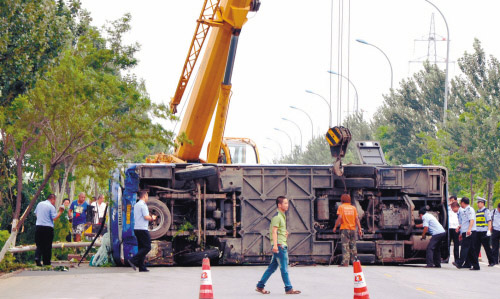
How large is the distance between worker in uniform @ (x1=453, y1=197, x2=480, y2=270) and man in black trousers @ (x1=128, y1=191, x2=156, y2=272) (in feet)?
24.5

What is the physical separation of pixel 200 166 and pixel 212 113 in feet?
8.47

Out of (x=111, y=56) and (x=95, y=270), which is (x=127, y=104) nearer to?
(x=111, y=56)

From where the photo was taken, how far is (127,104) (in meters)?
20.2

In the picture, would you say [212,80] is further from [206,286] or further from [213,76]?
[206,286]

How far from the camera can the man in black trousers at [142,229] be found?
19125 mm

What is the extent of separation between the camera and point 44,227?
2067 centimetres

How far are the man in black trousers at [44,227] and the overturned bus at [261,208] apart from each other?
144 centimetres

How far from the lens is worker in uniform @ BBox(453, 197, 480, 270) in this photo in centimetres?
2131

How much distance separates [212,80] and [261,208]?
3.56 metres

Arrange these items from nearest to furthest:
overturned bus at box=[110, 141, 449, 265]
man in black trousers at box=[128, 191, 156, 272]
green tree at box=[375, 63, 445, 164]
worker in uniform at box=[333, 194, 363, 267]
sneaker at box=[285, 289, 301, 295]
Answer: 1. sneaker at box=[285, 289, 301, 295]
2. man in black trousers at box=[128, 191, 156, 272]
3. worker in uniform at box=[333, 194, 363, 267]
4. overturned bus at box=[110, 141, 449, 265]
5. green tree at box=[375, 63, 445, 164]

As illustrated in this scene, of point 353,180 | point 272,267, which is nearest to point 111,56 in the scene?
point 353,180

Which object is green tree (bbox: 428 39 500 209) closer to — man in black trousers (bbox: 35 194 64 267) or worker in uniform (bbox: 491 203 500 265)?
worker in uniform (bbox: 491 203 500 265)

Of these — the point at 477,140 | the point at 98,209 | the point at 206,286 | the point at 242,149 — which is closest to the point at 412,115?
the point at 477,140

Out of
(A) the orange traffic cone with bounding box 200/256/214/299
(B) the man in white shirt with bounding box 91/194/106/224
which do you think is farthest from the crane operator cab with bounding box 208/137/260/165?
(A) the orange traffic cone with bounding box 200/256/214/299
